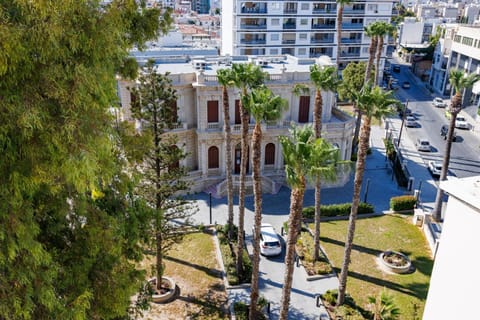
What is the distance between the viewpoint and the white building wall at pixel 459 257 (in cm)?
1091

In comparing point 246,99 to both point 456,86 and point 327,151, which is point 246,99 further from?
point 456,86

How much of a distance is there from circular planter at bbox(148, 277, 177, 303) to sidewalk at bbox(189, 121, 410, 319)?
3.17 meters

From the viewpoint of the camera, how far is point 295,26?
63.0 meters

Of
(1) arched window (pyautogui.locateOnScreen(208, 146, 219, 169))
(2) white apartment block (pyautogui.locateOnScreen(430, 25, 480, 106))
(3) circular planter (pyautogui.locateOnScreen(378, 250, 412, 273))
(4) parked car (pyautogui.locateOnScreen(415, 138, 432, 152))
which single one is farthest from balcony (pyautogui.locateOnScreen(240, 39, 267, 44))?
(3) circular planter (pyautogui.locateOnScreen(378, 250, 412, 273))

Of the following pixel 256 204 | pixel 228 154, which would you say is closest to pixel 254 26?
pixel 228 154

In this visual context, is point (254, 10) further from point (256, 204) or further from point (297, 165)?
point (297, 165)

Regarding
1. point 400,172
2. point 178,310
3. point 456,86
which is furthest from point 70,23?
point 400,172

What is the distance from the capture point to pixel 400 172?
36.1m

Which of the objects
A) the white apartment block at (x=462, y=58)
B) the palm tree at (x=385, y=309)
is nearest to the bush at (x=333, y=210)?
the palm tree at (x=385, y=309)

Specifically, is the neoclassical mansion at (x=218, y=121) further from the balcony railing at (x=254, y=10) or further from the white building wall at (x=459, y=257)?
the balcony railing at (x=254, y=10)

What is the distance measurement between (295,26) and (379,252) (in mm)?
47063

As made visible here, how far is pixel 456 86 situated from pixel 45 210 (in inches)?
998

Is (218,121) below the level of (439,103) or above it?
above

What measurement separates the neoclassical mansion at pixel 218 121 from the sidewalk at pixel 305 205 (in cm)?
187
